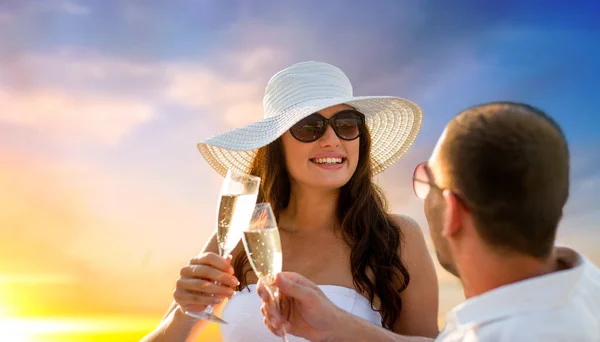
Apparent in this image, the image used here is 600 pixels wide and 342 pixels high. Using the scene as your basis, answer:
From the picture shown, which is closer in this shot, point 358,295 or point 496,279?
point 496,279

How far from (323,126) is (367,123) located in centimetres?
88

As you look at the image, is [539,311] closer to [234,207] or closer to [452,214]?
[452,214]

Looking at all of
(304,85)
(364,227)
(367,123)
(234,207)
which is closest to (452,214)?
(234,207)

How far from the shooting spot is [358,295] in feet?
15.0

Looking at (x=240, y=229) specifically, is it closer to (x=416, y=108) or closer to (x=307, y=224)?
(x=307, y=224)

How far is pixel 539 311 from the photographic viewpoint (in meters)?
2.13

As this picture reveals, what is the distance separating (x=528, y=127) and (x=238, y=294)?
3.02m

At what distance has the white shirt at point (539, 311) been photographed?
81.2 inches

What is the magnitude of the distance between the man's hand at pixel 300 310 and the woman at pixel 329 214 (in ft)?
3.87

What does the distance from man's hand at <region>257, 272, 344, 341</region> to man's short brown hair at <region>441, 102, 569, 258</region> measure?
3.58 ft

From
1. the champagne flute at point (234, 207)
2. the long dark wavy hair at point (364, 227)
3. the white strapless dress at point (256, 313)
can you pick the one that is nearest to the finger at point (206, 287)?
the champagne flute at point (234, 207)

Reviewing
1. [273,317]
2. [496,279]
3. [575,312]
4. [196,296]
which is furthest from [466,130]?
[196,296]

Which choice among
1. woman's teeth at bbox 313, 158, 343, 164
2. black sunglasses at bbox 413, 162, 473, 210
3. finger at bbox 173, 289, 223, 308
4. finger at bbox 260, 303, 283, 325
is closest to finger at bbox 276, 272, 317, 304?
finger at bbox 260, 303, 283, 325

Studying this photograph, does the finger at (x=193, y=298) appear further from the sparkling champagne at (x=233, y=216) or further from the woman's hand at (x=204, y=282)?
the sparkling champagne at (x=233, y=216)
